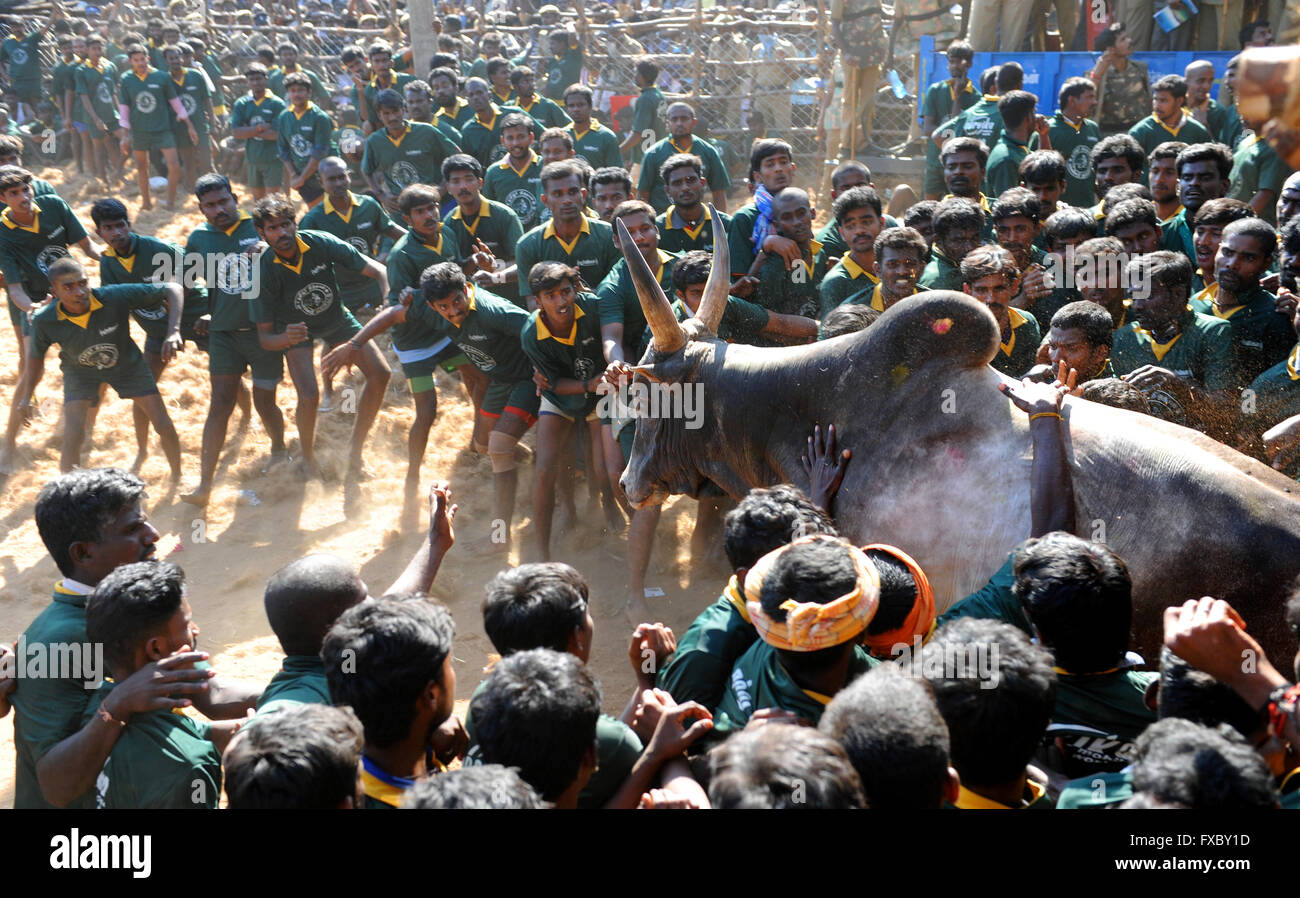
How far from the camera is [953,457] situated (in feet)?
13.1

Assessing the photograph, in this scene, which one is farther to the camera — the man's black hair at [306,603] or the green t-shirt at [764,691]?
the man's black hair at [306,603]

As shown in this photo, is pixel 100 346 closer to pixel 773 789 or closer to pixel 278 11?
pixel 773 789

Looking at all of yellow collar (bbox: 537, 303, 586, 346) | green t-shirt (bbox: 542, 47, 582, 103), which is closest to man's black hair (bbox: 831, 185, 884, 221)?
yellow collar (bbox: 537, 303, 586, 346)

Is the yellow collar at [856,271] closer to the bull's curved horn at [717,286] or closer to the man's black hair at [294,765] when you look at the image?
the bull's curved horn at [717,286]

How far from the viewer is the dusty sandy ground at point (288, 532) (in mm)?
6664

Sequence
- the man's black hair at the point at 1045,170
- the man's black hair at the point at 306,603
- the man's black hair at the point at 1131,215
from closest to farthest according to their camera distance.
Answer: the man's black hair at the point at 306,603, the man's black hair at the point at 1131,215, the man's black hair at the point at 1045,170

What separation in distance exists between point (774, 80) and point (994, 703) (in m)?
15.3

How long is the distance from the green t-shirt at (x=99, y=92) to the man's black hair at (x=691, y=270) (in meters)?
12.6

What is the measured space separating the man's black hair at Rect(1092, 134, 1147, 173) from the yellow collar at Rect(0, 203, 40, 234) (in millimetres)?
8077

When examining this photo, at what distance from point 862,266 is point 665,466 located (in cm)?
235

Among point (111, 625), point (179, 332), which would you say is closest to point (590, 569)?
point (179, 332)

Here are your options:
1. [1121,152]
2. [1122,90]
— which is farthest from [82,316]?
[1122,90]

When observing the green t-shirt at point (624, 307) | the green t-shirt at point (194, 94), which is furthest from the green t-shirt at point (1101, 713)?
the green t-shirt at point (194, 94)

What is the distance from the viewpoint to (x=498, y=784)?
222cm
